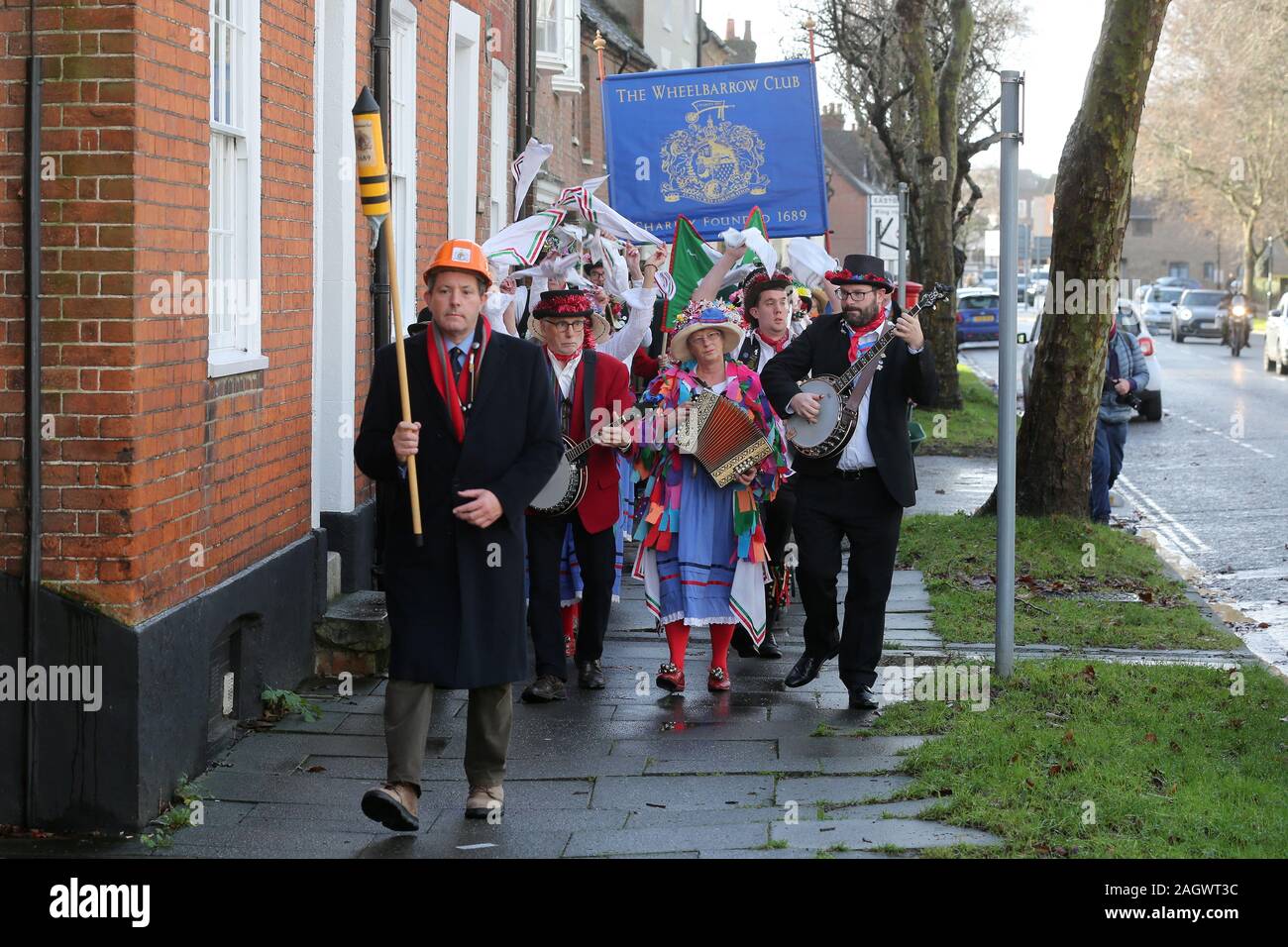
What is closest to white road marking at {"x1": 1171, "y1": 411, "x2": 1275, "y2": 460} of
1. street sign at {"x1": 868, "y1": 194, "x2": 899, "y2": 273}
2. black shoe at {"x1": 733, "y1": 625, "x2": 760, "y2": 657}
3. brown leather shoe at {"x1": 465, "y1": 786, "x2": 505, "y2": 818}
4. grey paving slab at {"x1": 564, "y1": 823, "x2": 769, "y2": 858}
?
street sign at {"x1": 868, "y1": 194, "x2": 899, "y2": 273}

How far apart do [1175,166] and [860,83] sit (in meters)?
41.3

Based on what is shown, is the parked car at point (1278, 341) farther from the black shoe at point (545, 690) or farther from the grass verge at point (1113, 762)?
the black shoe at point (545, 690)

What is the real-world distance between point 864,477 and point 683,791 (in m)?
2.17

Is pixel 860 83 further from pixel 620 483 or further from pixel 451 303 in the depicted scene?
pixel 451 303

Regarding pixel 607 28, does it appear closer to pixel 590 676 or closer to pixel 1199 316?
pixel 1199 316

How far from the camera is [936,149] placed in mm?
25531

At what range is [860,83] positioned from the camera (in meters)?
33.5

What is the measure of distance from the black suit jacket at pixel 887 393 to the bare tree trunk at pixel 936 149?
16.3 metres

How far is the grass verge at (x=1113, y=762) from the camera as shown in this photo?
6.16m

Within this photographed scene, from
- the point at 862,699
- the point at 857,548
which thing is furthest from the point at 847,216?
the point at 862,699

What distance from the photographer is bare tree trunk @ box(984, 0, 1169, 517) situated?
1342cm

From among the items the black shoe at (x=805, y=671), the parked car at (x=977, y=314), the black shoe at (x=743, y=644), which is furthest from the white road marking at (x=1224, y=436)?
the parked car at (x=977, y=314)

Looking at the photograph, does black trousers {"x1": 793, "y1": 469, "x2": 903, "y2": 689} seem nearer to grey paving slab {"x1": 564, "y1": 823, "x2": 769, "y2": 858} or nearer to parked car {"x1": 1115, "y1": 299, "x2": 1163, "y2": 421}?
grey paving slab {"x1": 564, "y1": 823, "x2": 769, "y2": 858}

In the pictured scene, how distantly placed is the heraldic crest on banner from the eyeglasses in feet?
16.5
